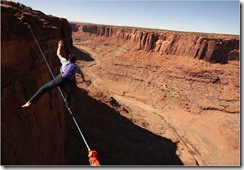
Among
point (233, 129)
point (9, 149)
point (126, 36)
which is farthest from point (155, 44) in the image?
point (9, 149)

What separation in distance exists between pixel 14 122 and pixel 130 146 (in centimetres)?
1484

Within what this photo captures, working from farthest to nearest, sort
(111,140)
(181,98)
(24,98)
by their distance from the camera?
(181,98) → (111,140) → (24,98)

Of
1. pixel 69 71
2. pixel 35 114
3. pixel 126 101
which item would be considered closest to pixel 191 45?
pixel 126 101

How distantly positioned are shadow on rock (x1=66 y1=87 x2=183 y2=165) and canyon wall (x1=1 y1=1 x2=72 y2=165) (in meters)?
5.18

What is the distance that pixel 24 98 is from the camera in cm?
1016

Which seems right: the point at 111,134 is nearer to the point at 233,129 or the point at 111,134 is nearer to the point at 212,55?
the point at 233,129

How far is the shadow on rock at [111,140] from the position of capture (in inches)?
748

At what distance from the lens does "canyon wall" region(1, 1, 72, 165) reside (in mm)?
8969

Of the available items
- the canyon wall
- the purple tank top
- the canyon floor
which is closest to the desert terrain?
the canyon wall

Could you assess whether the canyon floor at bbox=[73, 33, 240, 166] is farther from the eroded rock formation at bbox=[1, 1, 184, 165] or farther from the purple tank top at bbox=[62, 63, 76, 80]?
the purple tank top at bbox=[62, 63, 76, 80]

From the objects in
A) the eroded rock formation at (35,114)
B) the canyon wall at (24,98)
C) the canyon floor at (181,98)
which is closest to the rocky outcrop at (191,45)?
the canyon floor at (181,98)

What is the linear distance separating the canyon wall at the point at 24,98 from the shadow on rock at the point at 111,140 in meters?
5.18

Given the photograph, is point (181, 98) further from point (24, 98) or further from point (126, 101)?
point (24, 98)

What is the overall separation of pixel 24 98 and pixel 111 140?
13.1 metres
